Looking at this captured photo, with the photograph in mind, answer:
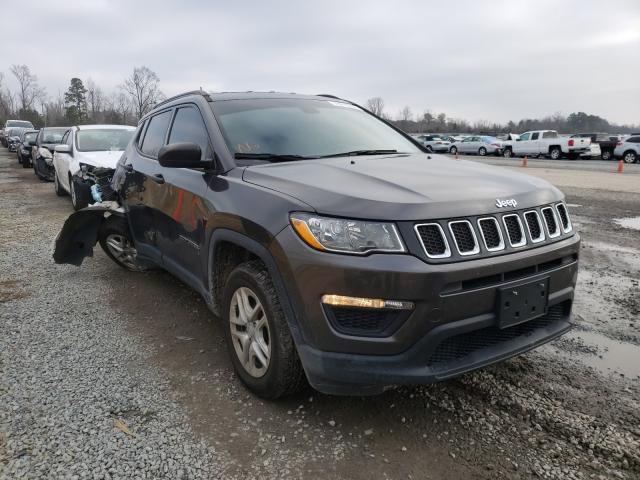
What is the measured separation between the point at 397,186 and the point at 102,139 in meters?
8.87

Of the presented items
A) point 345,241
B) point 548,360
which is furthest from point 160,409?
point 548,360

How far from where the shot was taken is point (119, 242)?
5.32 m

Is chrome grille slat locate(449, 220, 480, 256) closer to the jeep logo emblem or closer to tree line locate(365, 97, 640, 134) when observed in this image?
the jeep logo emblem

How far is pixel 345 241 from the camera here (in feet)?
7.43

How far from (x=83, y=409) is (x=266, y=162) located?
5.89 feet

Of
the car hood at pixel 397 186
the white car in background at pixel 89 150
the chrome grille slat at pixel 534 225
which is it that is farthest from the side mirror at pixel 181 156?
the white car in background at pixel 89 150

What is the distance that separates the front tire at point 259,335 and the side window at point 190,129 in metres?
1.07

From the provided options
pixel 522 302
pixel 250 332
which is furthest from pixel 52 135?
pixel 522 302

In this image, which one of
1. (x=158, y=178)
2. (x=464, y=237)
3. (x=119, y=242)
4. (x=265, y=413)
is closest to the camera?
(x=464, y=237)

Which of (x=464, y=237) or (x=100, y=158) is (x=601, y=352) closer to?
(x=464, y=237)

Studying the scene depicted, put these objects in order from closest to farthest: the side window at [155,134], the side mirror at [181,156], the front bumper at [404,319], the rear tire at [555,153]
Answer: the front bumper at [404,319], the side mirror at [181,156], the side window at [155,134], the rear tire at [555,153]

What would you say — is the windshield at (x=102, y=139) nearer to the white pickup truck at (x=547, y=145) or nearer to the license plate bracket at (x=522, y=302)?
the license plate bracket at (x=522, y=302)

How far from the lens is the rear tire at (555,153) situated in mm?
Result: 29672

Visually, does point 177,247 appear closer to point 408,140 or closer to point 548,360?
point 408,140
